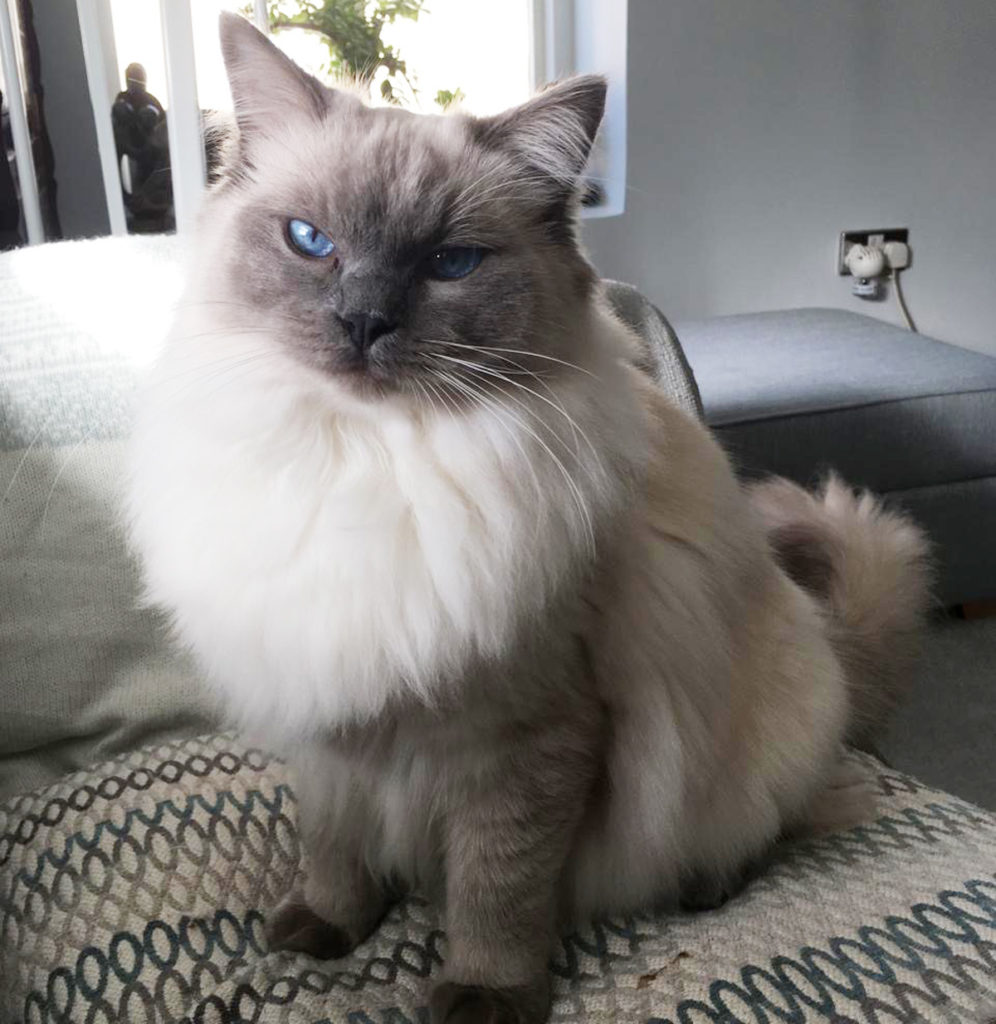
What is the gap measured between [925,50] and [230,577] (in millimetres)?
2982

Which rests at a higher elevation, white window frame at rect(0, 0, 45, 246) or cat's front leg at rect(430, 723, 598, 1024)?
white window frame at rect(0, 0, 45, 246)

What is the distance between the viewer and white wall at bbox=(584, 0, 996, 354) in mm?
2775

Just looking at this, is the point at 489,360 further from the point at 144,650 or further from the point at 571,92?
the point at 144,650

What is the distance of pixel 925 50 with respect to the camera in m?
2.96

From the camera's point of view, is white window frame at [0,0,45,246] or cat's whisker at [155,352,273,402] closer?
cat's whisker at [155,352,273,402]

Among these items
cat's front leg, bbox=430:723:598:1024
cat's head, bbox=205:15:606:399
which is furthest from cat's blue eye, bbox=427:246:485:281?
cat's front leg, bbox=430:723:598:1024

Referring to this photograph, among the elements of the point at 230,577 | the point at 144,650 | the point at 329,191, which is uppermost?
the point at 329,191

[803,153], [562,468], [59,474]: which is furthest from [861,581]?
[803,153]

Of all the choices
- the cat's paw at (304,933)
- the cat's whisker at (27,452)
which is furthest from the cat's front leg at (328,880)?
the cat's whisker at (27,452)

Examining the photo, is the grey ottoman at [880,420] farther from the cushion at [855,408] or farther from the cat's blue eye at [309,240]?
the cat's blue eye at [309,240]

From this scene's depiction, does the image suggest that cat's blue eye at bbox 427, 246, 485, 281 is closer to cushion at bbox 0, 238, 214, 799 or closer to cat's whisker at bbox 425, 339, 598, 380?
cat's whisker at bbox 425, 339, 598, 380

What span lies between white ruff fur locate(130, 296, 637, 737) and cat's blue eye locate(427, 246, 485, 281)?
0.12 meters

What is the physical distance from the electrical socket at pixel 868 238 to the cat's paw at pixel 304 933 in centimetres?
276

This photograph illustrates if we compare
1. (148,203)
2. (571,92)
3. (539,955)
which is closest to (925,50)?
(148,203)
